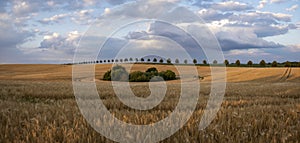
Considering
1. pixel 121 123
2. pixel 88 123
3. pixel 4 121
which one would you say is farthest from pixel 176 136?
pixel 4 121

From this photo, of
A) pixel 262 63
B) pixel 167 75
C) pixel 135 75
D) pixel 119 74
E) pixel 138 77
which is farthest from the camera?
pixel 262 63

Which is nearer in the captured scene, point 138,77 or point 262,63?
point 138,77

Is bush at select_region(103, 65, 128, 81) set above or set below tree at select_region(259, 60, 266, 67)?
below

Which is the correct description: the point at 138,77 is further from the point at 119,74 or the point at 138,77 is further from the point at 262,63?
the point at 262,63

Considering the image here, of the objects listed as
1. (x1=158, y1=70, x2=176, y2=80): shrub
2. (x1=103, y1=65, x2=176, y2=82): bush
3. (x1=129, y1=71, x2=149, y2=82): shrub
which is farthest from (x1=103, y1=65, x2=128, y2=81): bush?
(x1=158, y1=70, x2=176, y2=80): shrub

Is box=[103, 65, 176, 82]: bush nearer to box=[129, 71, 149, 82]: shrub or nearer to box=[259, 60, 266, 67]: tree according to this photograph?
box=[129, 71, 149, 82]: shrub

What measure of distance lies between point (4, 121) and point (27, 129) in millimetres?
1261

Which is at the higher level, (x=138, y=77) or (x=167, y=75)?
(x=167, y=75)

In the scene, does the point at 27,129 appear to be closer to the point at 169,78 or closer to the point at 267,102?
the point at 267,102

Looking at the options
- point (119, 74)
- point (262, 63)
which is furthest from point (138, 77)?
point (262, 63)

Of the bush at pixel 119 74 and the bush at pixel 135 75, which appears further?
the bush at pixel 135 75

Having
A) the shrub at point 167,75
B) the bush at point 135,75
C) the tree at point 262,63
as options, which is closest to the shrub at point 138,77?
the bush at point 135,75

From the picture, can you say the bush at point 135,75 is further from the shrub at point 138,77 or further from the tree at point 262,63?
the tree at point 262,63

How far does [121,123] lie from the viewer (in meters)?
5.20
